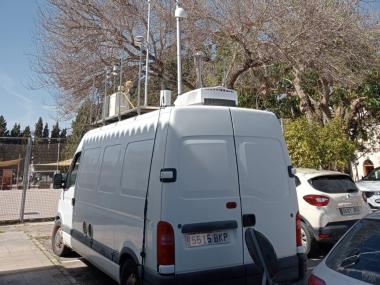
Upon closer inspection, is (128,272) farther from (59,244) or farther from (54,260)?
(59,244)

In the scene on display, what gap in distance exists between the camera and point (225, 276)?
4.29 meters

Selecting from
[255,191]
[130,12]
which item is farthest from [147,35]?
[255,191]

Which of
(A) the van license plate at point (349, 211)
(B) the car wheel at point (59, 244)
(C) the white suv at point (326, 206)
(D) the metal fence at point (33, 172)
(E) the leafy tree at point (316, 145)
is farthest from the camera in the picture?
(D) the metal fence at point (33, 172)

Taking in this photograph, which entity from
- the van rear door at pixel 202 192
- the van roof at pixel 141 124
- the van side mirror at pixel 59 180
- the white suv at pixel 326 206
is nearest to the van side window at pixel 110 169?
the van roof at pixel 141 124

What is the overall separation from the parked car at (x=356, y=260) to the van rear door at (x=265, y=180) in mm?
1564

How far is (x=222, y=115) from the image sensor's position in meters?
4.65

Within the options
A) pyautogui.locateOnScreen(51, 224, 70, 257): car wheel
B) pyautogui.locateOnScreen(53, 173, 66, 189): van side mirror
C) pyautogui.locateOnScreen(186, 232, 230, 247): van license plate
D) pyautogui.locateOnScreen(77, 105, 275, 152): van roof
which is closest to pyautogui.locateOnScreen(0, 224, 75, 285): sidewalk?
pyautogui.locateOnScreen(51, 224, 70, 257): car wheel

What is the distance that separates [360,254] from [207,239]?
176cm

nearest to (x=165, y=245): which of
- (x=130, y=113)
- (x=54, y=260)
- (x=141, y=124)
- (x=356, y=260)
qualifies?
(x=141, y=124)

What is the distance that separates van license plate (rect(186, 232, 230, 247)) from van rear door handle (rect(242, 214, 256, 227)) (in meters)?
0.24

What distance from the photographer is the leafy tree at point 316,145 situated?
12500mm

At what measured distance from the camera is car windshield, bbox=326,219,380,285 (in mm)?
2652

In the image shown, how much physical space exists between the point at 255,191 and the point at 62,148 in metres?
11.1

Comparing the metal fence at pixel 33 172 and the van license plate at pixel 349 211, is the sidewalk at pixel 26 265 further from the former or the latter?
the van license plate at pixel 349 211
